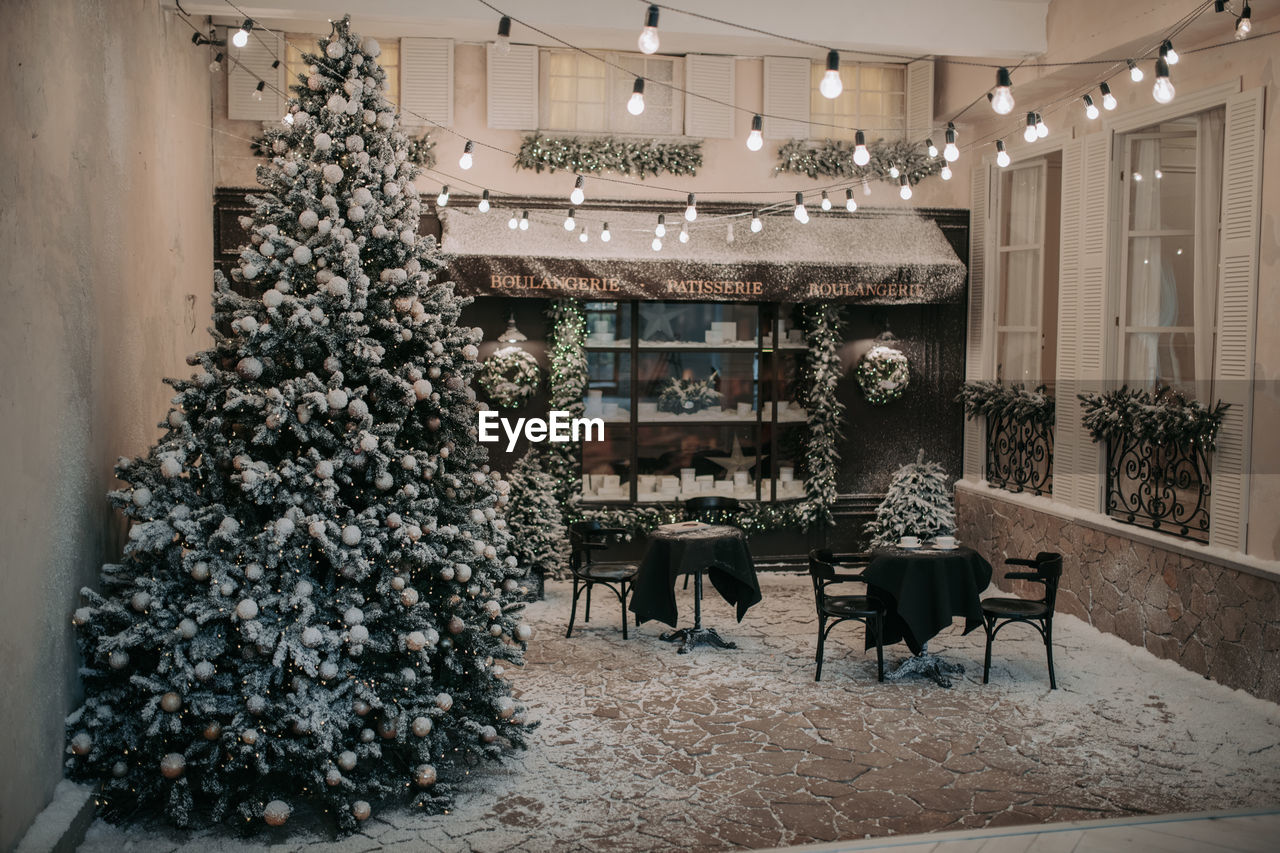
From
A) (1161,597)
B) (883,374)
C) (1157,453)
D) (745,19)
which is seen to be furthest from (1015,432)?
(745,19)

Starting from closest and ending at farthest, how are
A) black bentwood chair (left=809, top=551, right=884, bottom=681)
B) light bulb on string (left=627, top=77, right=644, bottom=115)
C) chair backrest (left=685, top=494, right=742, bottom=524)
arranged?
light bulb on string (left=627, top=77, right=644, bottom=115)
black bentwood chair (left=809, top=551, right=884, bottom=681)
chair backrest (left=685, top=494, right=742, bottom=524)

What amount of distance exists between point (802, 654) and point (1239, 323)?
3401 millimetres

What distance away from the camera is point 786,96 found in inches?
364

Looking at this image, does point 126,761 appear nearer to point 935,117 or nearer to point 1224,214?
point 1224,214

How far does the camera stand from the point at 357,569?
4516 millimetres

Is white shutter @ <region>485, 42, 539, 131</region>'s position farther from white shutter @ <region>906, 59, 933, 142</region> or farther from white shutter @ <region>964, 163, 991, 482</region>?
white shutter @ <region>964, 163, 991, 482</region>

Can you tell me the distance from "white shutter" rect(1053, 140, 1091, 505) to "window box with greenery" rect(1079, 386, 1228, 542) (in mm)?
332

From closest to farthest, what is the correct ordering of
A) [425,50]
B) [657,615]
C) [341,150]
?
[341,150] → [657,615] → [425,50]

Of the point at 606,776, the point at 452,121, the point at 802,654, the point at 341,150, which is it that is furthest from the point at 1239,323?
the point at 452,121

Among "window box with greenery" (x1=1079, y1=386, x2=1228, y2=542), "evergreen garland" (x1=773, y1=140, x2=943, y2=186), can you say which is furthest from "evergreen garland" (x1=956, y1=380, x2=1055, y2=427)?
"evergreen garland" (x1=773, y1=140, x2=943, y2=186)

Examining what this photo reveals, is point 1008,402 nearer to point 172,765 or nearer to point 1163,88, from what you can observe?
point 1163,88

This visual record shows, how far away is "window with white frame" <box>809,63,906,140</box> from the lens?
30.9 ft

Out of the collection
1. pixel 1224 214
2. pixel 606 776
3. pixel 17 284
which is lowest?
pixel 606 776

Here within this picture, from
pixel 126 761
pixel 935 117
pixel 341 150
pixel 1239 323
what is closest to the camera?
pixel 126 761
